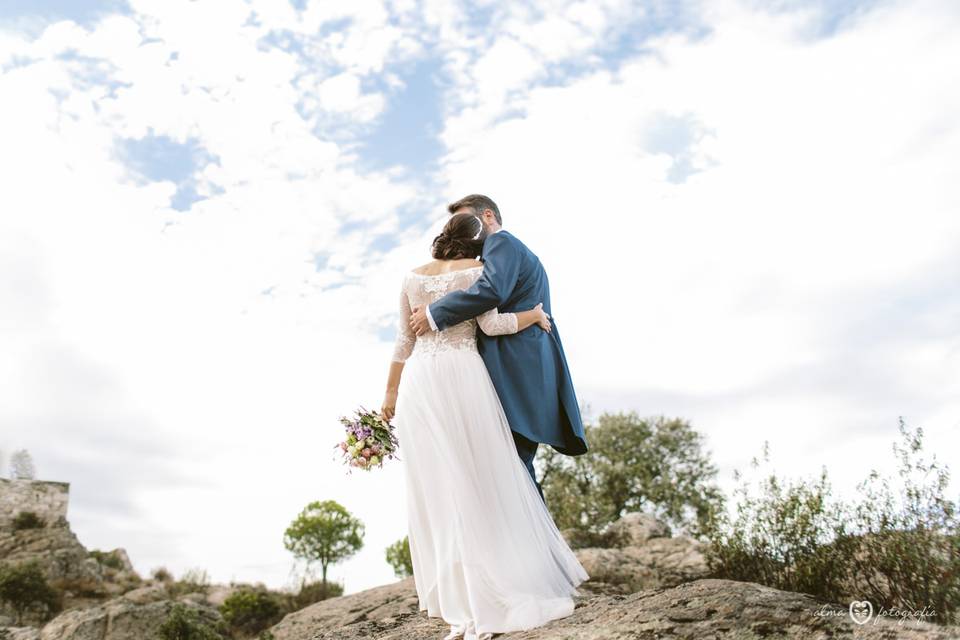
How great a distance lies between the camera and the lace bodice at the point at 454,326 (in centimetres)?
510

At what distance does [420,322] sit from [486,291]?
1.85 feet

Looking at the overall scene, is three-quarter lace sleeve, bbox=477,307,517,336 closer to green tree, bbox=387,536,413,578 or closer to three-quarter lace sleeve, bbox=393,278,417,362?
three-quarter lace sleeve, bbox=393,278,417,362

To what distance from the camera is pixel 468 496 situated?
4.88m

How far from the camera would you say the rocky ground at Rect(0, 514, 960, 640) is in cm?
420

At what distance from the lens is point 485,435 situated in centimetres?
504

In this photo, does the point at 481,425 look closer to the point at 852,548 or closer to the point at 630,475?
the point at 852,548

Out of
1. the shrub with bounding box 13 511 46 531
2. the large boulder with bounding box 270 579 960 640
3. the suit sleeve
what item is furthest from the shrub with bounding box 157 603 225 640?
the shrub with bounding box 13 511 46 531

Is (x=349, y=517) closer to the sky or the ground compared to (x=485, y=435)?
closer to the sky

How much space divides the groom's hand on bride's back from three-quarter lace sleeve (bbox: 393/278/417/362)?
0.23 metres

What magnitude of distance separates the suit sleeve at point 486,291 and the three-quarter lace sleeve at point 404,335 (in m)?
0.50

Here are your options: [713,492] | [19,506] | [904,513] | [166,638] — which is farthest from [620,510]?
[19,506]

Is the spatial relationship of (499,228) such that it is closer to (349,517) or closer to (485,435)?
(485,435)

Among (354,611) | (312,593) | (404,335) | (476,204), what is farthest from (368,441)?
(312,593)

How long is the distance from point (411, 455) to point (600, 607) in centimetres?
190
